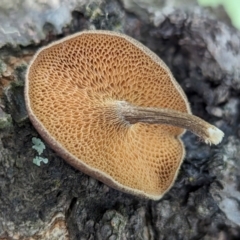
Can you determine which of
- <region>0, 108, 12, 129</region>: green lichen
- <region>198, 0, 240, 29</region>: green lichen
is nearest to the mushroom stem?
<region>0, 108, 12, 129</region>: green lichen

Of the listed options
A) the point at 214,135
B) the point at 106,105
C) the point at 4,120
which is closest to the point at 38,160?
the point at 4,120

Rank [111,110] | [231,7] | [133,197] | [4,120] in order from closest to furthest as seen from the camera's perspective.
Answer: [4,120] < [111,110] < [133,197] < [231,7]

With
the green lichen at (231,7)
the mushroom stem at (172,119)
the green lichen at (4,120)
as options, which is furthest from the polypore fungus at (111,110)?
the green lichen at (231,7)

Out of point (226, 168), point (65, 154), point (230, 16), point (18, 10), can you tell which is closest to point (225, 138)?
point (226, 168)

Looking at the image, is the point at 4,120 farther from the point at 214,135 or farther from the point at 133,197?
the point at 214,135

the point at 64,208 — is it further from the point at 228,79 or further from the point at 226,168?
the point at 228,79

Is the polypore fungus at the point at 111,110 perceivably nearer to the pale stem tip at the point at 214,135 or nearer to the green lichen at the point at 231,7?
the pale stem tip at the point at 214,135

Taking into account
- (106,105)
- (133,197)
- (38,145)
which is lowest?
(133,197)
